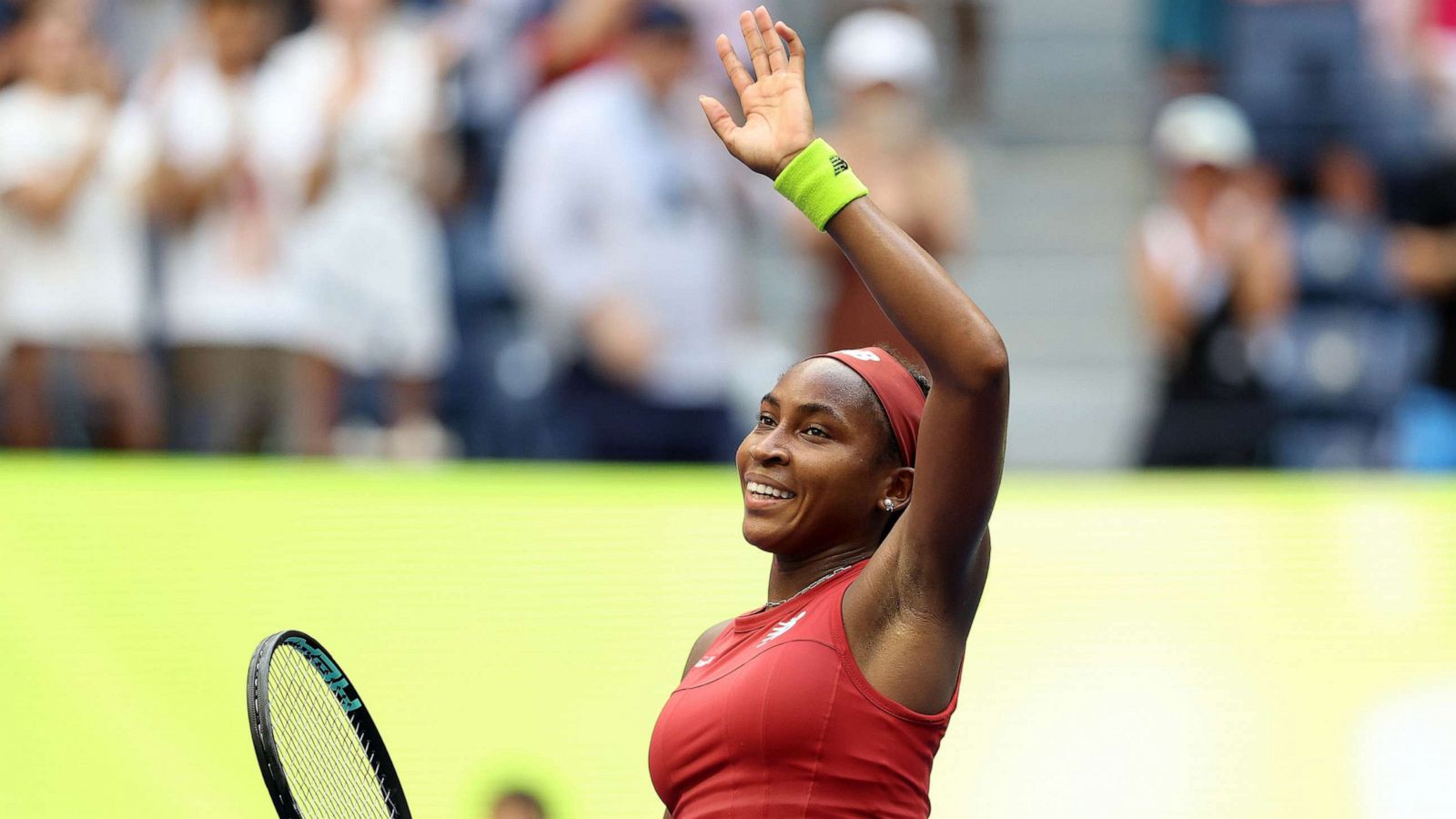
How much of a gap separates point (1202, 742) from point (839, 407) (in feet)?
9.50

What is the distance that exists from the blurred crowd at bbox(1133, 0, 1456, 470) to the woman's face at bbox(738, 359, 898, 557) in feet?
14.0

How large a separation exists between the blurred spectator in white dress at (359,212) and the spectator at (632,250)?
37cm

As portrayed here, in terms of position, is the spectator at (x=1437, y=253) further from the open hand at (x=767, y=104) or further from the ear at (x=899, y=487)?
the open hand at (x=767, y=104)

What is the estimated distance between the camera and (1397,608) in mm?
5387

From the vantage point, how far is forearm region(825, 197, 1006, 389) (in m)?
2.32

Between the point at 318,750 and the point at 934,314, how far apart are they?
4.31 feet

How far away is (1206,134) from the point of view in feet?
23.6

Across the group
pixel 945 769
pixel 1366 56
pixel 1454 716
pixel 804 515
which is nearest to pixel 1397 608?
pixel 1454 716

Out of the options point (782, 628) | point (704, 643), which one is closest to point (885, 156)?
point (704, 643)

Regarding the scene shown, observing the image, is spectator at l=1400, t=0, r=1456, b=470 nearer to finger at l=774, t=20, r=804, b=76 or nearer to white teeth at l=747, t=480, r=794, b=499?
white teeth at l=747, t=480, r=794, b=499

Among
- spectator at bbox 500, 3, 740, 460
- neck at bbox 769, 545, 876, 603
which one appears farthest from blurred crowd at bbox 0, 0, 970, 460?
neck at bbox 769, 545, 876, 603

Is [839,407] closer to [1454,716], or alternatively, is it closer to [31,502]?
[1454,716]

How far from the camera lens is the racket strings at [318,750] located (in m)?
2.92

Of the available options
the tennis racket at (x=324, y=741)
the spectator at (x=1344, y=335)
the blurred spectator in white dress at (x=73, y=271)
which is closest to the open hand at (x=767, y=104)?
the tennis racket at (x=324, y=741)
